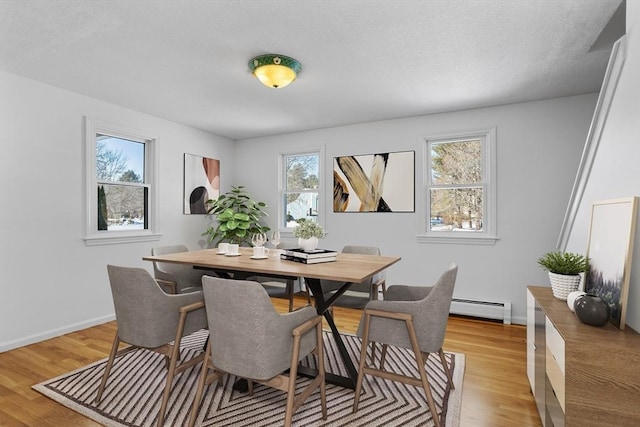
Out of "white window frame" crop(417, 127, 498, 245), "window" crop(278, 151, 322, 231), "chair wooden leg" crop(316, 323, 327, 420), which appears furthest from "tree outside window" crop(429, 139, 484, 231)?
"chair wooden leg" crop(316, 323, 327, 420)

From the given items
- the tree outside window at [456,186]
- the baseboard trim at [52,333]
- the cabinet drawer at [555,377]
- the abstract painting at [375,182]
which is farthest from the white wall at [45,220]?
the cabinet drawer at [555,377]

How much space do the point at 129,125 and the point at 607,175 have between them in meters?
4.46

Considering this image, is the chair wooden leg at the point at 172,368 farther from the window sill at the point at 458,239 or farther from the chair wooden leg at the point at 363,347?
the window sill at the point at 458,239

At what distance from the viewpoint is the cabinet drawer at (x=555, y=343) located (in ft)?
4.75

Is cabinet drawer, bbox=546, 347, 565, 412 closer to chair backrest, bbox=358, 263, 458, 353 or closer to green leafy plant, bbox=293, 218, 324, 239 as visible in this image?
chair backrest, bbox=358, 263, 458, 353

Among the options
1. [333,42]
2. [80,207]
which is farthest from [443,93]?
[80,207]

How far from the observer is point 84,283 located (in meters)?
3.59

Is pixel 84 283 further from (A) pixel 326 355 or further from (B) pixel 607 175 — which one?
(B) pixel 607 175

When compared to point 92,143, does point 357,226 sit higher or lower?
lower

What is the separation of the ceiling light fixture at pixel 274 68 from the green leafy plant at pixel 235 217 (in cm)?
251

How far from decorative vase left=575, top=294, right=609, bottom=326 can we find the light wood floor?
0.85m

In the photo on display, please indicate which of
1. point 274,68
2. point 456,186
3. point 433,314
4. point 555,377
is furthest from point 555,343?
point 456,186

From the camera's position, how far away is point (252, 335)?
159 cm

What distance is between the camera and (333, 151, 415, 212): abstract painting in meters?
4.36
